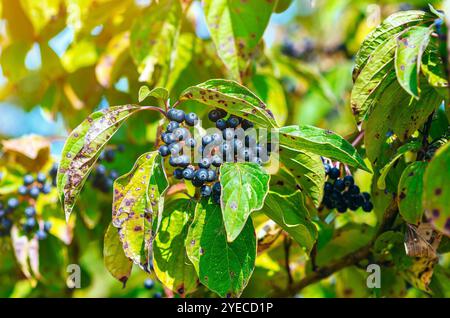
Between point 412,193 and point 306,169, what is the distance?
8.3 inches

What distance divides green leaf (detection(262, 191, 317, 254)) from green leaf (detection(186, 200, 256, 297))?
0.30 feet

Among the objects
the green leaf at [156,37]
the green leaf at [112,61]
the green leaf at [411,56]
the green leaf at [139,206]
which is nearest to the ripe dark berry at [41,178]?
the green leaf at [112,61]

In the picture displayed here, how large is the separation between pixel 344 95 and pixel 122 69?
1.31 m

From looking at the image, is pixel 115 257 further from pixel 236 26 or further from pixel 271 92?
pixel 271 92

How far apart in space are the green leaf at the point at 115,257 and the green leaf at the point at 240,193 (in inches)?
12.6

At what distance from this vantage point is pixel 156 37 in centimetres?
163

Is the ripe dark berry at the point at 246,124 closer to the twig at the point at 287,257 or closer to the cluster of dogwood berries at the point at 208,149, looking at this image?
the cluster of dogwood berries at the point at 208,149

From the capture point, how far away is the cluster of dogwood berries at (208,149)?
1.10 m

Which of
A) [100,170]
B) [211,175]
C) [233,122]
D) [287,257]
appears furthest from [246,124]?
[100,170]

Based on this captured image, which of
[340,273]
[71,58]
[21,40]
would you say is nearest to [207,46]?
[71,58]

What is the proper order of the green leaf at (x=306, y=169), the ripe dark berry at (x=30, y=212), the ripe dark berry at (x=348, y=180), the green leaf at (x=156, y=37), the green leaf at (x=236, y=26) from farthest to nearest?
1. the ripe dark berry at (x=30, y=212)
2. the green leaf at (x=156, y=37)
3. the green leaf at (x=236, y=26)
4. the ripe dark berry at (x=348, y=180)
5. the green leaf at (x=306, y=169)

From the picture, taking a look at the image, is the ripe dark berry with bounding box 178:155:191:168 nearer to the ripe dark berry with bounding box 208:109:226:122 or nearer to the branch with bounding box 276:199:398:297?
the ripe dark berry with bounding box 208:109:226:122
